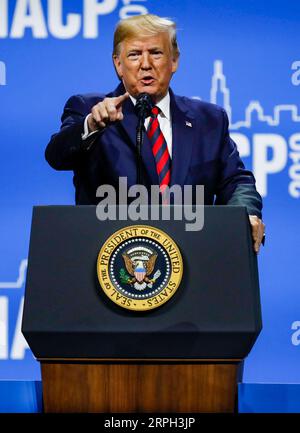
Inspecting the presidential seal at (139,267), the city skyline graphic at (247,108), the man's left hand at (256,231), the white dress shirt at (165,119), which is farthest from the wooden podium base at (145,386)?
the city skyline graphic at (247,108)

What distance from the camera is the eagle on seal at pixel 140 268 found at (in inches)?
65.5

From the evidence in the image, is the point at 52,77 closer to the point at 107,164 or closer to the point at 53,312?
the point at 107,164

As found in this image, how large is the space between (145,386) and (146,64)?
102 centimetres

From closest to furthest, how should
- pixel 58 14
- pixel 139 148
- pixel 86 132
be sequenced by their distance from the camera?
1. pixel 139 148
2. pixel 86 132
3. pixel 58 14

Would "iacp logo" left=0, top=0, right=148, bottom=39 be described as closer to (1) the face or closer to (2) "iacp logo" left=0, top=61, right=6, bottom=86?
(2) "iacp logo" left=0, top=61, right=6, bottom=86

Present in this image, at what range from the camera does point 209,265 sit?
1.68 metres

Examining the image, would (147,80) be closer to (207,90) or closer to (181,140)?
(181,140)

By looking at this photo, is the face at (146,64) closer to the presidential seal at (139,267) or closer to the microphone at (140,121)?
the microphone at (140,121)

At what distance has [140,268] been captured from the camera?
1.66 metres

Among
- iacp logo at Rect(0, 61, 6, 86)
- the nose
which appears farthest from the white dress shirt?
A: iacp logo at Rect(0, 61, 6, 86)

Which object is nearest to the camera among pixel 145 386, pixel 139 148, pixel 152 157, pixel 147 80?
pixel 145 386

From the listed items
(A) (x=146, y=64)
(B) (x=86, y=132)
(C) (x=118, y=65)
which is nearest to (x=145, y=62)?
(A) (x=146, y=64)

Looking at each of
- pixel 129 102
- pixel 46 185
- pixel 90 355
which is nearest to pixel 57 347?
pixel 90 355

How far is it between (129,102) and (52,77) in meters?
0.69
